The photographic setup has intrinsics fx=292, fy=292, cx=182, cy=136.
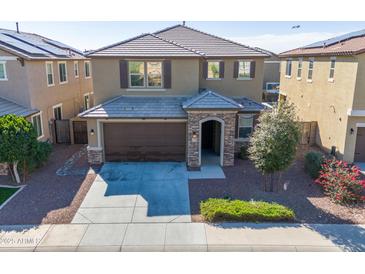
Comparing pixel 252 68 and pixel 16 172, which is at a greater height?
pixel 252 68

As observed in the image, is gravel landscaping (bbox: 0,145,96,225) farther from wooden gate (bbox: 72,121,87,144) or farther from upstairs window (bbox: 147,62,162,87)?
upstairs window (bbox: 147,62,162,87)

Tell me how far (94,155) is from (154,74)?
551cm

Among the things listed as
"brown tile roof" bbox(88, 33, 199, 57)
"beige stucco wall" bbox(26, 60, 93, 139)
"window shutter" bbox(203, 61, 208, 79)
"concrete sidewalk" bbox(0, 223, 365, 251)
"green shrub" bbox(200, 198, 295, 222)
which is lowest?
"concrete sidewalk" bbox(0, 223, 365, 251)

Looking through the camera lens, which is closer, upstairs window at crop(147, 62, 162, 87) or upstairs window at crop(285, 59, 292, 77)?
upstairs window at crop(147, 62, 162, 87)

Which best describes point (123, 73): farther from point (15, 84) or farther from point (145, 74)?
point (15, 84)

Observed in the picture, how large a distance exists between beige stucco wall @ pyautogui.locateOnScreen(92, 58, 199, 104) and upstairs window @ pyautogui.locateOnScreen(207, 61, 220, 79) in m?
1.92

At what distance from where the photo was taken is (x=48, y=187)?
1261cm

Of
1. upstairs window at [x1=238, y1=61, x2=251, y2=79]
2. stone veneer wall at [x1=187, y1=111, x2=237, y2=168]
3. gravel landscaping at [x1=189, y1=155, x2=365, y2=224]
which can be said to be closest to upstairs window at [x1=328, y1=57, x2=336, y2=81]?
upstairs window at [x1=238, y1=61, x2=251, y2=79]

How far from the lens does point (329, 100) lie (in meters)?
17.5

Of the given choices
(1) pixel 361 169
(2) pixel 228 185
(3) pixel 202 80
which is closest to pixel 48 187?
(2) pixel 228 185

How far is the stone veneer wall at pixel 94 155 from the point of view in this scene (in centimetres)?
1532

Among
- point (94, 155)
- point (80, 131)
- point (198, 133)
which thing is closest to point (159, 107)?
point (198, 133)

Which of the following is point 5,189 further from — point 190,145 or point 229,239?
point 229,239

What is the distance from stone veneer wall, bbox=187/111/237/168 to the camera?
14367 mm
